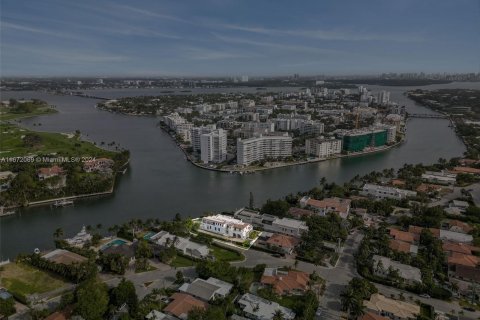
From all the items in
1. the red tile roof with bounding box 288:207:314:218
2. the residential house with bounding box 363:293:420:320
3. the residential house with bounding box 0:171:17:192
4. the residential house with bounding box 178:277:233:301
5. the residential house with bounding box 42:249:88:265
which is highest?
the residential house with bounding box 0:171:17:192

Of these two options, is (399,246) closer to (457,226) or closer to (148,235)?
(457,226)

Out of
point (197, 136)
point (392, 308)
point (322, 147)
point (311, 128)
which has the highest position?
point (197, 136)

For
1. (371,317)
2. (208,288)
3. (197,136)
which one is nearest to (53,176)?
(197,136)

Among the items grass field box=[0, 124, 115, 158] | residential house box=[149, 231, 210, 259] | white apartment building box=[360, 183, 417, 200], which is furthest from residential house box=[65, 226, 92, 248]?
white apartment building box=[360, 183, 417, 200]

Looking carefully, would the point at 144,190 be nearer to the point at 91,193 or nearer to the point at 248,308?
the point at 91,193

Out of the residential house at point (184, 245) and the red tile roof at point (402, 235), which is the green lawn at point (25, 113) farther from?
the red tile roof at point (402, 235)

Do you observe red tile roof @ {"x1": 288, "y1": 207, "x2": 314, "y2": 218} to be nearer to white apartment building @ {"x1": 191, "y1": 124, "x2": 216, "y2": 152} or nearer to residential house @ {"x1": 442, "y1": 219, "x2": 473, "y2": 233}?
residential house @ {"x1": 442, "y1": 219, "x2": 473, "y2": 233}

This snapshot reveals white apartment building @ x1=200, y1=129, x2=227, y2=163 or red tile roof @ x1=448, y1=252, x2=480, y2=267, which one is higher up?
white apartment building @ x1=200, y1=129, x2=227, y2=163
